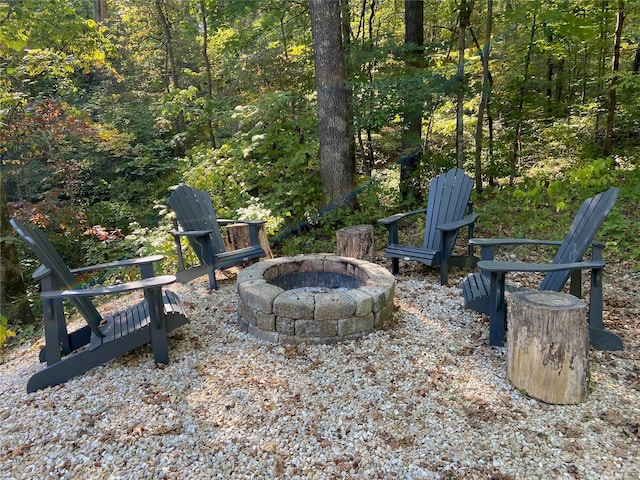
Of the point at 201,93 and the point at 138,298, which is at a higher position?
the point at 201,93

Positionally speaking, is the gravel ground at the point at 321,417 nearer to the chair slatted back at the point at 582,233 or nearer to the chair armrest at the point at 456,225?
the chair slatted back at the point at 582,233

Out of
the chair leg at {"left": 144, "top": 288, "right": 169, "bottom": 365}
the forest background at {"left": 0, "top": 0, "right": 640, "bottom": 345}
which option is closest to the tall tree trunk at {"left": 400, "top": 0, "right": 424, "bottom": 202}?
the forest background at {"left": 0, "top": 0, "right": 640, "bottom": 345}

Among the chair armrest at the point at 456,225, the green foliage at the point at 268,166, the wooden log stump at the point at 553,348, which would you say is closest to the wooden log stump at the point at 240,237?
the green foliage at the point at 268,166

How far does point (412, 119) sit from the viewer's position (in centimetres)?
570

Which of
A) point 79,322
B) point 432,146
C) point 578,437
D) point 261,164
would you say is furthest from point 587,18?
point 79,322

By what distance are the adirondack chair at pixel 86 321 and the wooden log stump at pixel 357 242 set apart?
201 centimetres

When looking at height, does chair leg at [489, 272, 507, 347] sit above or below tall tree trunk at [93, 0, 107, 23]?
below

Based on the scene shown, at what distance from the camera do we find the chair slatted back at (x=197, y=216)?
3980mm

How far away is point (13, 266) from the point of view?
14.9 ft

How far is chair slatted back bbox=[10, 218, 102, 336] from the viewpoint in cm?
232

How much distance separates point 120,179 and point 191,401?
24.2ft

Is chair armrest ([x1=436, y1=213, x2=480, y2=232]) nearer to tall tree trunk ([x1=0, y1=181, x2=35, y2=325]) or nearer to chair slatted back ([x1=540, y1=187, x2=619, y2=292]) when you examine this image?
chair slatted back ([x1=540, y1=187, x2=619, y2=292])

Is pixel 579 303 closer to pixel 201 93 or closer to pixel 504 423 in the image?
pixel 504 423

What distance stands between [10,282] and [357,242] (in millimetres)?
3749
